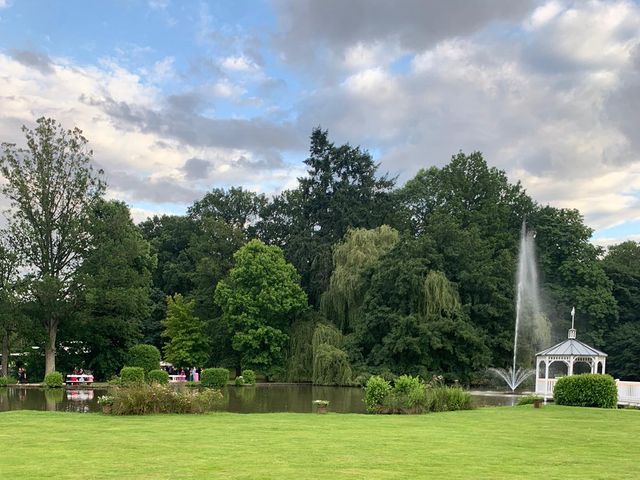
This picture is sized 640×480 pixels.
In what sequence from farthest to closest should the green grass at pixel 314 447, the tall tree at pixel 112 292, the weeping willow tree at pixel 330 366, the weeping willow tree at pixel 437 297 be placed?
the tall tree at pixel 112 292
the weeping willow tree at pixel 437 297
the weeping willow tree at pixel 330 366
the green grass at pixel 314 447

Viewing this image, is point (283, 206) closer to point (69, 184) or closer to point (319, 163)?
point (319, 163)

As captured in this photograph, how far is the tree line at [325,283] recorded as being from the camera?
38103 mm

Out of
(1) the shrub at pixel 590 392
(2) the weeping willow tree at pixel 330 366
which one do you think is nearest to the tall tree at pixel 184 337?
(2) the weeping willow tree at pixel 330 366

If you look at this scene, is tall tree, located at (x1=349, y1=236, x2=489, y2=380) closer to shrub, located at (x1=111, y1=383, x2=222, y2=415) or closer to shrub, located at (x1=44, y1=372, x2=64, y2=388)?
shrub, located at (x1=44, y1=372, x2=64, y2=388)

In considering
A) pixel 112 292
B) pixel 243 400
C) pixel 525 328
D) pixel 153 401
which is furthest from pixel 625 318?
pixel 153 401

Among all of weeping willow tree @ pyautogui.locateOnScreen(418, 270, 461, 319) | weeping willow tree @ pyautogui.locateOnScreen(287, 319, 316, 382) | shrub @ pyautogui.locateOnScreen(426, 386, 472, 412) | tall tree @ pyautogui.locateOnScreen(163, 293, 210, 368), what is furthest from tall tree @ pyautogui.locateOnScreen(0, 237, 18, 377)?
shrub @ pyautogui.locateOnScreen(426, 386, 472, 412)

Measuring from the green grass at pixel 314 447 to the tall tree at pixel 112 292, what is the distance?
71.8 feet

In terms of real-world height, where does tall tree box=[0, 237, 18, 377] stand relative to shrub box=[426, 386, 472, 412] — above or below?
above

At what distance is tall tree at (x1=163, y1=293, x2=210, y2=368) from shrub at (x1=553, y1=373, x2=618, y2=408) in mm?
29376

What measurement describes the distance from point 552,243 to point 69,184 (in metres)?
36.6

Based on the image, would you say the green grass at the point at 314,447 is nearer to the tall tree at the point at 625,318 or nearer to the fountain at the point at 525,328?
the fountain at the point at 525,328

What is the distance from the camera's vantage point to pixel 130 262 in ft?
136

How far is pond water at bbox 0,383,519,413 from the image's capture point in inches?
884

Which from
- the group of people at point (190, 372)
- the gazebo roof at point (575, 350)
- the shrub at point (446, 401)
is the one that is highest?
the gazebo roof at point (575, 350)
